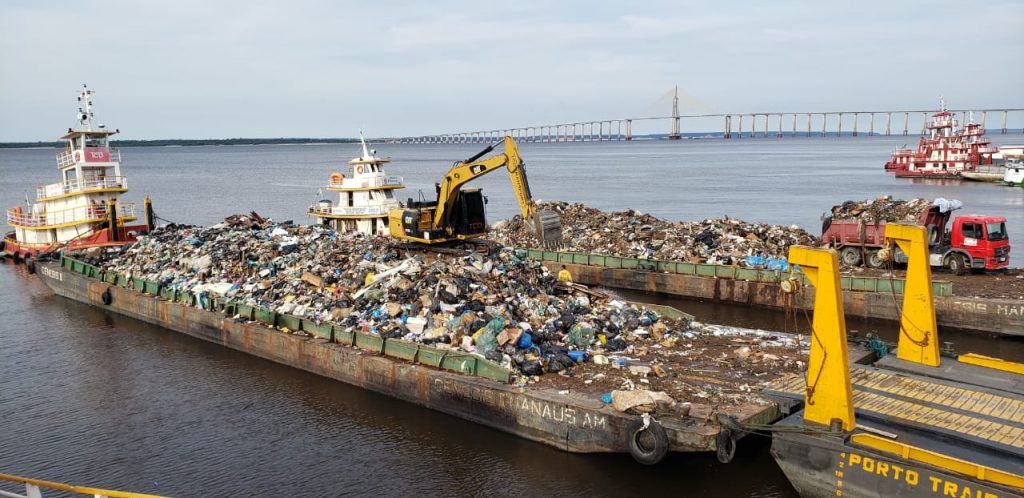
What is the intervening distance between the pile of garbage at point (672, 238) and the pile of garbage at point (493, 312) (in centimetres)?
621

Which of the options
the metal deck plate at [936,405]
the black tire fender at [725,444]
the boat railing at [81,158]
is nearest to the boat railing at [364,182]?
the boat railing at [81,158]

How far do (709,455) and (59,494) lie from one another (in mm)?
11595

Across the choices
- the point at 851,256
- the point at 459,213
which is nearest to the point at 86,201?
the point at 459,213

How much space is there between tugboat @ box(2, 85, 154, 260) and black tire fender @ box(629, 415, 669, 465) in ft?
86.9

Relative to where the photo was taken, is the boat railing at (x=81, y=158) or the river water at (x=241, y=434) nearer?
the river water at (x=241, y=434)

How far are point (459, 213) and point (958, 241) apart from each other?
1668 centimetres

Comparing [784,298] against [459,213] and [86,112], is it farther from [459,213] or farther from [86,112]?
[86,112]

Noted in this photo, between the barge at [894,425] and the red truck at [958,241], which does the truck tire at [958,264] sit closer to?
the red truck at [958,241]

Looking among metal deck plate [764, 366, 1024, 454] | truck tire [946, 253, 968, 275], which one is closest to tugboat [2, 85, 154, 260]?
metal deck plate [764, 366, 1024, 454]

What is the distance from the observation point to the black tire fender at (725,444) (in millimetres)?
10977

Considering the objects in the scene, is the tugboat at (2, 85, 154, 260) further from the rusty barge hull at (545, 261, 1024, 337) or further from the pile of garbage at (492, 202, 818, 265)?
the rusty barge hull at (545, 261, 1024, 337)

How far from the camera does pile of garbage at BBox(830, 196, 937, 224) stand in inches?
1195

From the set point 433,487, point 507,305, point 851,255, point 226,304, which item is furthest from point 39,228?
point 851,255

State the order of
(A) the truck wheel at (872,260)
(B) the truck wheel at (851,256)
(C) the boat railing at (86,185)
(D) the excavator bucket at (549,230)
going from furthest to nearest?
1. (C) the boat railing at (86,185)
2. (B) the truck wheel at (851,256)
3. (A) the truck wheel at (872,260)
4. (D) the excavator bucket at (549,230)
